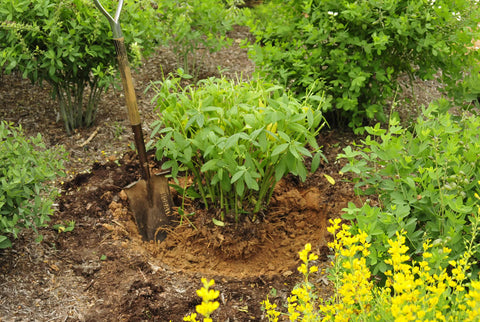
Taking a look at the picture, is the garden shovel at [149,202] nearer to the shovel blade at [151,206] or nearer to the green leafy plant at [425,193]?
the shovel blade at [151,206]

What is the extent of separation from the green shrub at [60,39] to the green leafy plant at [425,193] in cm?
183

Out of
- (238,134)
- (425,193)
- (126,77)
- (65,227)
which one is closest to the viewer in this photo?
(425,193)

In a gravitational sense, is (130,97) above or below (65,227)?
above

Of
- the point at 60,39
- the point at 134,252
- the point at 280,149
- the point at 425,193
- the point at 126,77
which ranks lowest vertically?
the point at 134,252

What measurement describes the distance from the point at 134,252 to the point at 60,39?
146 centimetres

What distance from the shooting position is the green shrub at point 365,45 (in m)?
3.42

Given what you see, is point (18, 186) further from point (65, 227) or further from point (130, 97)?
point (130, 97)

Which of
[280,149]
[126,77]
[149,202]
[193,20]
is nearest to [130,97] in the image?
[126,77]

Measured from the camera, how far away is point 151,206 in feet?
10.6

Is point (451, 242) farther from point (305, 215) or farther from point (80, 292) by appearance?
point (80, 292)

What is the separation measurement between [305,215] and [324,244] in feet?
1.13

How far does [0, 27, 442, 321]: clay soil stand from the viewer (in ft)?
8.61

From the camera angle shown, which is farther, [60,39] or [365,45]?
[365,45]

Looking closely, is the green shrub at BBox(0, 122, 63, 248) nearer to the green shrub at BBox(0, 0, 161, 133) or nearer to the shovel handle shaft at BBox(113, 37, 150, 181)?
the shovel handle shaft at BBox(113, 37, 150, 181)
